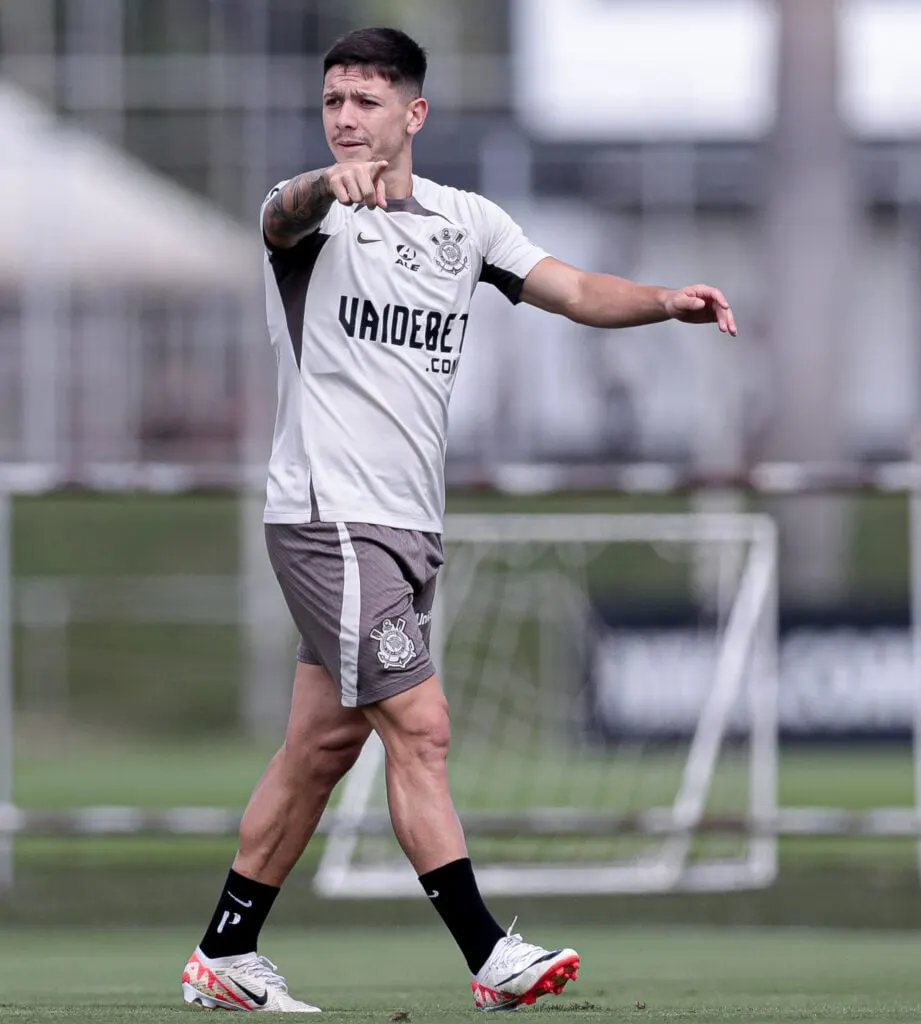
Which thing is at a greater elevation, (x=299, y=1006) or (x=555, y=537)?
(x=555, y=537)

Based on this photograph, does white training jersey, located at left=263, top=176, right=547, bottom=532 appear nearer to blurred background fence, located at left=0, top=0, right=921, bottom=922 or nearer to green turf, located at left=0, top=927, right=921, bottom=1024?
green turf, located at left=0, top=927, right=921, bottom=1024

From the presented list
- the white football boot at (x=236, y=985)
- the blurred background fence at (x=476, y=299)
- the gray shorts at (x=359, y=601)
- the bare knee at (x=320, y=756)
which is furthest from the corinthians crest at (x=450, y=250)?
the blurred background fence at (x=476, y=299)

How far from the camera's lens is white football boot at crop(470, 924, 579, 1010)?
16.2 feet

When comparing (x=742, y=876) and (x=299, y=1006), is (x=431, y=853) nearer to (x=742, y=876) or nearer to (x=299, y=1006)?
(x=299, y=1006)

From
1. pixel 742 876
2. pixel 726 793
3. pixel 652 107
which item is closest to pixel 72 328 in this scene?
pixel 652 107

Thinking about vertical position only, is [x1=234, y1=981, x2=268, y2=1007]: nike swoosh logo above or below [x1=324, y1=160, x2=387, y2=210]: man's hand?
below

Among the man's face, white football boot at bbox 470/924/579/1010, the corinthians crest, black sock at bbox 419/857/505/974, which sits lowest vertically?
white football boot at bbox 470/924/579/1010

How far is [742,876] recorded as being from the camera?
8.76 meters

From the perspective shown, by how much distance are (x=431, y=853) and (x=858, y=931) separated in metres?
2.78

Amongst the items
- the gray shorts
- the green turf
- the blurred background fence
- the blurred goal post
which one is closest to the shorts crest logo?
the gray shorts

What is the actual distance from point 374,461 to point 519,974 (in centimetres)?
122

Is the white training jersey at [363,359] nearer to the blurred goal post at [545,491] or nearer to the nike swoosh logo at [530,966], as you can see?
the nike swoosh logo at [530,966]

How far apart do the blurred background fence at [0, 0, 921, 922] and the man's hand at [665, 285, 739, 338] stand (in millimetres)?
5377

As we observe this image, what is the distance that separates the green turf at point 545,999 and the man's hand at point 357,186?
178 cm
